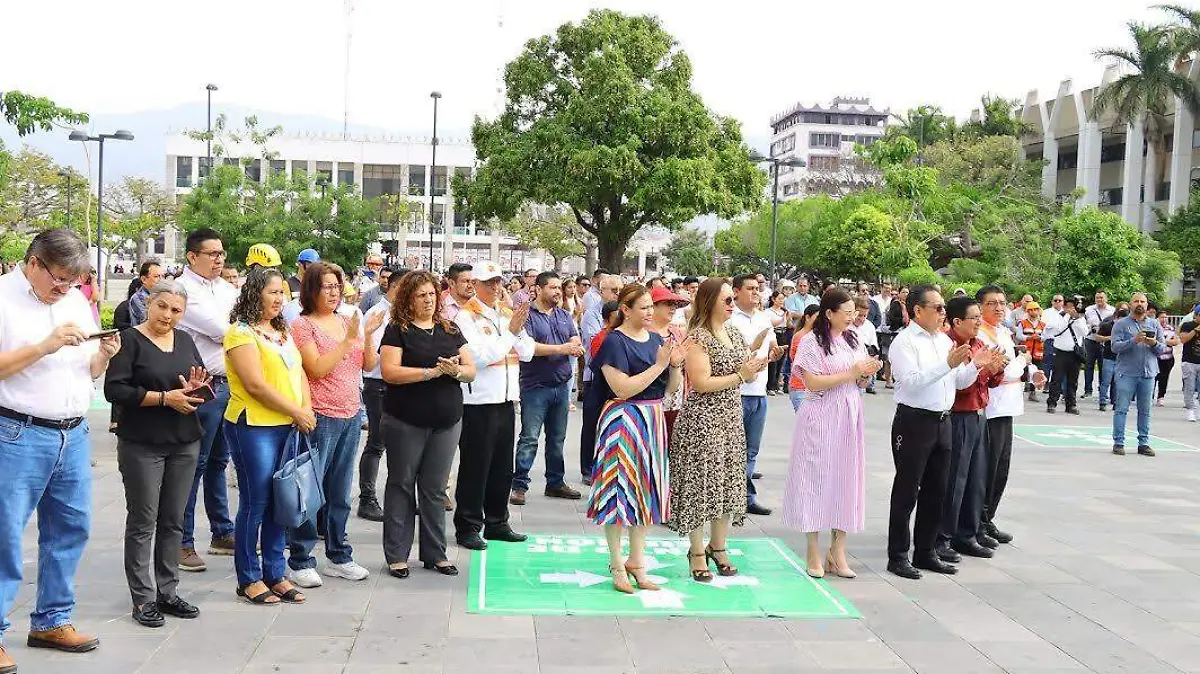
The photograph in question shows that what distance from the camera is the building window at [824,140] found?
129 meters

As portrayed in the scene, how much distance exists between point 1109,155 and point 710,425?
5384 cm

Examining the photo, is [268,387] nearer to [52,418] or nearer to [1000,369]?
[52,418]

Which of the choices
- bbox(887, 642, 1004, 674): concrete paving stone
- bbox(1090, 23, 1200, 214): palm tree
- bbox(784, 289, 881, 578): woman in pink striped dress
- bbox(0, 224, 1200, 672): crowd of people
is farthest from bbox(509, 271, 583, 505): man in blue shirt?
bbox(1090, 23, 1200, 214): palm tree

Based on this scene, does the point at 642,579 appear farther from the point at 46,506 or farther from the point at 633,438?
the point at 46,506

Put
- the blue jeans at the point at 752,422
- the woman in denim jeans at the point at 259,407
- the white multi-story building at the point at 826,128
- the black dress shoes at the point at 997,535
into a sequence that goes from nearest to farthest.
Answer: the woman in denim jeans at the point at 259,407
the black dress shoes at the point at 997,535
the blue jeans at the point at 752,422
the white multi-story building at the point at 826,128

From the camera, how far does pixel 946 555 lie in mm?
7520

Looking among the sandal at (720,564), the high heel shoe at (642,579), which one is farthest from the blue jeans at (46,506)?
the sandal at (720,564)

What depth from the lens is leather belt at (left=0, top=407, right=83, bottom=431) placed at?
477 cm

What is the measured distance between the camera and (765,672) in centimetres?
521

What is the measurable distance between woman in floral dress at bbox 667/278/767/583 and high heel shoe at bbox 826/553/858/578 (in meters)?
0.83

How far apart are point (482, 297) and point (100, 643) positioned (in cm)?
324

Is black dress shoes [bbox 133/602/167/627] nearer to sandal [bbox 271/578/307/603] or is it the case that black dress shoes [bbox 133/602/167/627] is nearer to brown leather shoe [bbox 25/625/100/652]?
brown leather shoe [bbox 25/625/100/652]

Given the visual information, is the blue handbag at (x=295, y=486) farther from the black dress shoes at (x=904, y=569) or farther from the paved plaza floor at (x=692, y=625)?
the black dress shoes at (x=904, y=569)

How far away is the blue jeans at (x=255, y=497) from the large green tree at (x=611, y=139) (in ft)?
87.8
